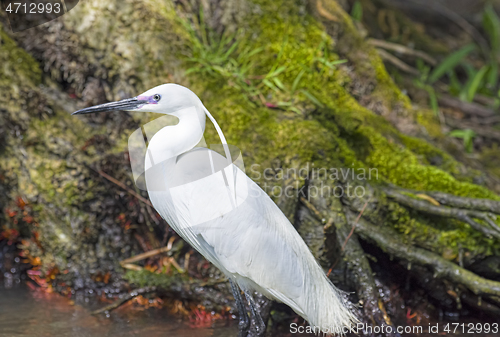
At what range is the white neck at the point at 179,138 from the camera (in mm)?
2092

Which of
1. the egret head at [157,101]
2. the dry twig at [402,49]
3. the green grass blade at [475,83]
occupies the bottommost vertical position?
the green grass blade at [475,83]

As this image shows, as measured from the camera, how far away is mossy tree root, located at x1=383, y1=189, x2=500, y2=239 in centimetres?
271

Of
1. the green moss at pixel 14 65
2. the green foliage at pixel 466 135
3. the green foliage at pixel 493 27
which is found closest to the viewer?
the green moss at pixel 14 65

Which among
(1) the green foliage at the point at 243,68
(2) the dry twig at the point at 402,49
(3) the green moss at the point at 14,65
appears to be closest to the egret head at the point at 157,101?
(1) the green foliage at the point at 243,68

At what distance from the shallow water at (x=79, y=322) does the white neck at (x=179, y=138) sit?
1.29 meters

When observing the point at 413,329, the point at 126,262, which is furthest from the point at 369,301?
the point at 126,262

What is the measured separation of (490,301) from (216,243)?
2.07 m

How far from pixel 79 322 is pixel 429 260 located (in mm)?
2386

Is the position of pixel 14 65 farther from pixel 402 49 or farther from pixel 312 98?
pixel 402 49

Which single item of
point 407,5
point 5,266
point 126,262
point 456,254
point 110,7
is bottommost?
point 5,266

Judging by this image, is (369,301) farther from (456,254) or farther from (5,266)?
(5,266)

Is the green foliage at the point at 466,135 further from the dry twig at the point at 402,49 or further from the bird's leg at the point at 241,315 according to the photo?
the bird's leg at the point at 241,315

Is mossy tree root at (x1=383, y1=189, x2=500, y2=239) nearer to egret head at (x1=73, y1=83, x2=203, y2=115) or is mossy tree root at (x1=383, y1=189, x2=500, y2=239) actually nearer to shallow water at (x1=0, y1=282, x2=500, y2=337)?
shallow water at (x1=0, y1=282, x2=500, y2=337)

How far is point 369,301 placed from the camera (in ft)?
→ 8.95
